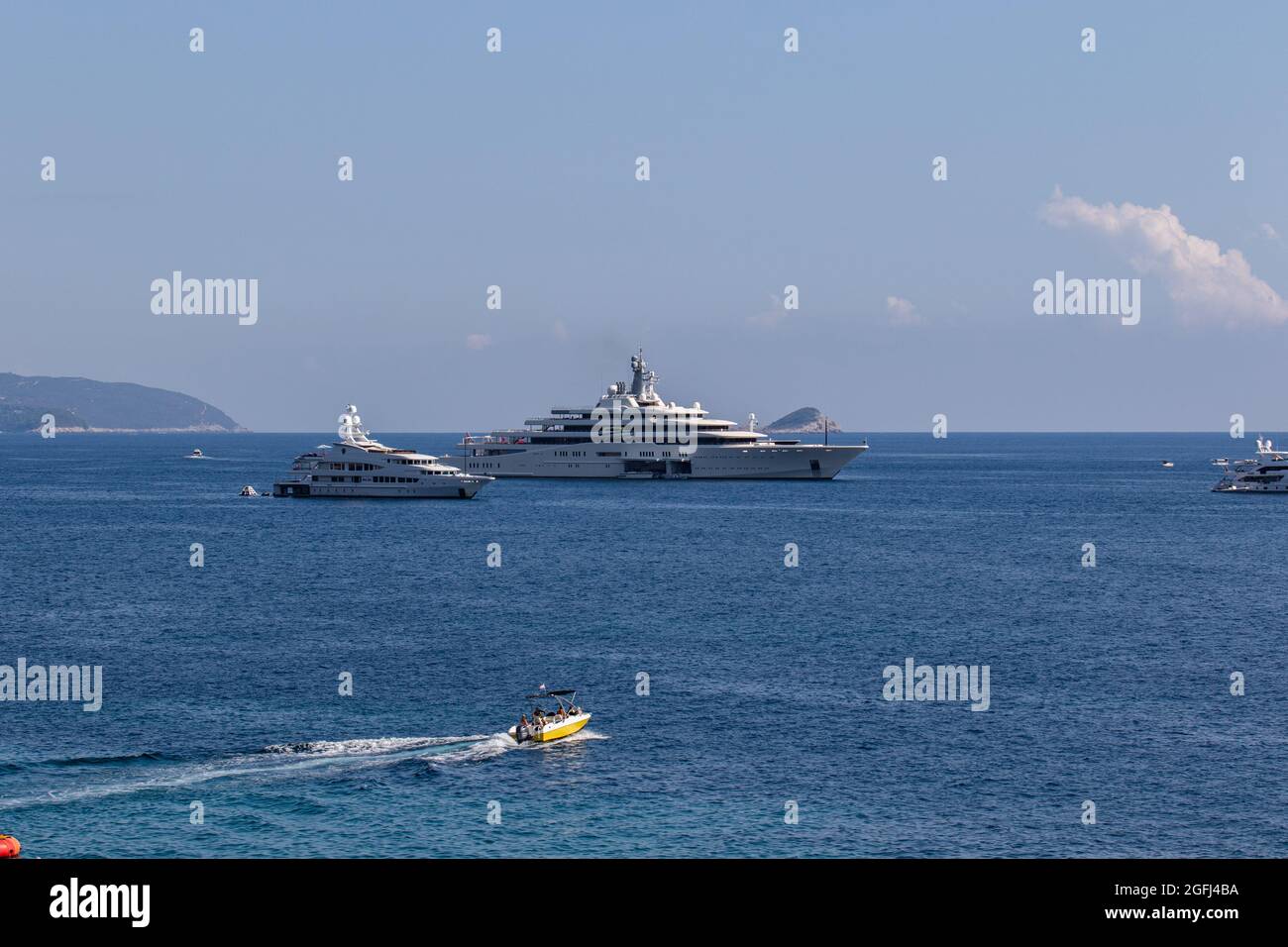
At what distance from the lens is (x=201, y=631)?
63719 millimetres

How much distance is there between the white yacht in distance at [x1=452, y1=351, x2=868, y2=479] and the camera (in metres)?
187

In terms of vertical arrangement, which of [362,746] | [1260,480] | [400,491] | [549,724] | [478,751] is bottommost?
[478,751]

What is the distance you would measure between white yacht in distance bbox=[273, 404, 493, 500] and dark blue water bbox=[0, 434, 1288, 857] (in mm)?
41537

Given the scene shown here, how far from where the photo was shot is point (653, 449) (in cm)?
18712

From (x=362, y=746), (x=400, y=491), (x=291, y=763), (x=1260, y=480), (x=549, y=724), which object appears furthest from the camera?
(x=1260, y=480)

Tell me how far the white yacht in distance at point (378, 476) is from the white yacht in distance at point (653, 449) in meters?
38.9

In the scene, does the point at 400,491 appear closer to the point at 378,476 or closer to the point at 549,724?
the point at 378,476

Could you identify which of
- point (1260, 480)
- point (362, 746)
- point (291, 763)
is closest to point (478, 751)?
point (362, 746)

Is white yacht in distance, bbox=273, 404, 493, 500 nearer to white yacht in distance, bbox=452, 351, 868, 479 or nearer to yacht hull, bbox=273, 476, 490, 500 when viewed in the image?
yacht hull, bbox=273, 476, 490, 500

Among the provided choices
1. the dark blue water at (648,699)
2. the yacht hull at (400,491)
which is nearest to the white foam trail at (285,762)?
the dark blue water at (648,699)

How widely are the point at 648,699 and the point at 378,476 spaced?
4217 inches

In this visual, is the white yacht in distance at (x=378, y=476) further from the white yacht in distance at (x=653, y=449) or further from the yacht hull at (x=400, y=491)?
the white yacht in distance at (x=653, y=449)
